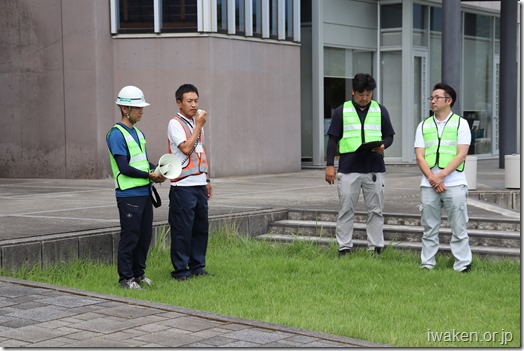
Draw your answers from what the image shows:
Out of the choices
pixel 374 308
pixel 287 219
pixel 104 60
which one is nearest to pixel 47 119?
pixel 104 60

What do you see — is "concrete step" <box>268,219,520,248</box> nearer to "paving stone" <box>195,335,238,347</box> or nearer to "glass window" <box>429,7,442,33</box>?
"paving stone" <box>195,335,238,347</box>

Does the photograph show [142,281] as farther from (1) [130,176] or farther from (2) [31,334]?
(2) [31,334]

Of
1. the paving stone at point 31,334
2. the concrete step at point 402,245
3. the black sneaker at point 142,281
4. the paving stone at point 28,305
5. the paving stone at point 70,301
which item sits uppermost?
the paving stone at point 28,305

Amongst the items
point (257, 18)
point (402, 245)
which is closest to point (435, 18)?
point (257, 18)

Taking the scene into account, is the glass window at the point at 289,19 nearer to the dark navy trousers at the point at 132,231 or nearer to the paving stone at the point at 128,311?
the dark navy trousers at the point at 132,231

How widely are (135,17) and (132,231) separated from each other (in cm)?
1141

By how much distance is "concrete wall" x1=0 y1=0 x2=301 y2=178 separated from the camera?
63.6ft

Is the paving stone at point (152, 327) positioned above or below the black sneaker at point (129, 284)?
above

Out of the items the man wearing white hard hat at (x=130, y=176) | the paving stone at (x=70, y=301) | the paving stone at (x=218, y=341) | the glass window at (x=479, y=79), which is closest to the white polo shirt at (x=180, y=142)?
the man wearing white hard hat at (x=130, y=176)

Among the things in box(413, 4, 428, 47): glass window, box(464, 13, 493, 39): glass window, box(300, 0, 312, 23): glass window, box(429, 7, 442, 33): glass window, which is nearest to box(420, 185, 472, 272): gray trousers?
box(300, 0, 312, 23): glass window

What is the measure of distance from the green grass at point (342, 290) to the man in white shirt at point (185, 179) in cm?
30

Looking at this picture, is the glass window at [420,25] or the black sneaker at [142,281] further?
the glass window at [420,25]

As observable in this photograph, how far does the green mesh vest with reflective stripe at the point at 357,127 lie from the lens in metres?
10.6

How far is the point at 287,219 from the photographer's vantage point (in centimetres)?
1263
